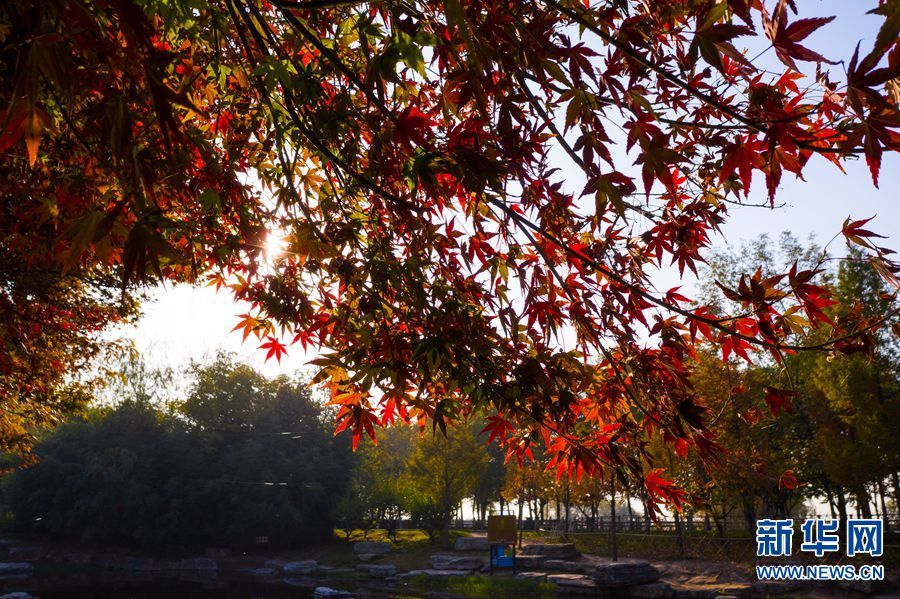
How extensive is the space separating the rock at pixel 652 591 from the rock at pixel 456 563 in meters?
7.88

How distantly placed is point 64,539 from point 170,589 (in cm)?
1747

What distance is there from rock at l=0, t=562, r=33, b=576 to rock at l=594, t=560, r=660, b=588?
26885 millimetres

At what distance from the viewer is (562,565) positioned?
76.3 feet

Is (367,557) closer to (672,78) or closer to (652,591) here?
(652,591)

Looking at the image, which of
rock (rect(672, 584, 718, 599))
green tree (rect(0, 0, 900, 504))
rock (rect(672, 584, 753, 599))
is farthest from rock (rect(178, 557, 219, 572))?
green tree (rect(0, 0, 900, 504))

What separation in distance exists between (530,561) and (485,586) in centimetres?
315

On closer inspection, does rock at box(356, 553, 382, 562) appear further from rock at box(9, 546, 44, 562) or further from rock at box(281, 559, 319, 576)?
rock at box(9, 546, 44, 562)

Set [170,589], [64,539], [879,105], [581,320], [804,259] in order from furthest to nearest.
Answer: [64,539]
[804,259]
[170,589]
[581,320]
[879,105]

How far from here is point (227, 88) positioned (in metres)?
3.62

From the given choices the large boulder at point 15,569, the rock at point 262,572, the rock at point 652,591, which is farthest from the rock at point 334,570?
the rock at point 652,591

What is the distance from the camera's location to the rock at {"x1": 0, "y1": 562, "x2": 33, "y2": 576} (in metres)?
29.1

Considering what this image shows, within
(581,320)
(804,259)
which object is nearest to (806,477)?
(804,259)

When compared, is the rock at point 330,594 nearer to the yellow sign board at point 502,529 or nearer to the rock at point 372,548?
the yellow sign board at point 502,529

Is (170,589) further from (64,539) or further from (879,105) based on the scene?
(879,105)
